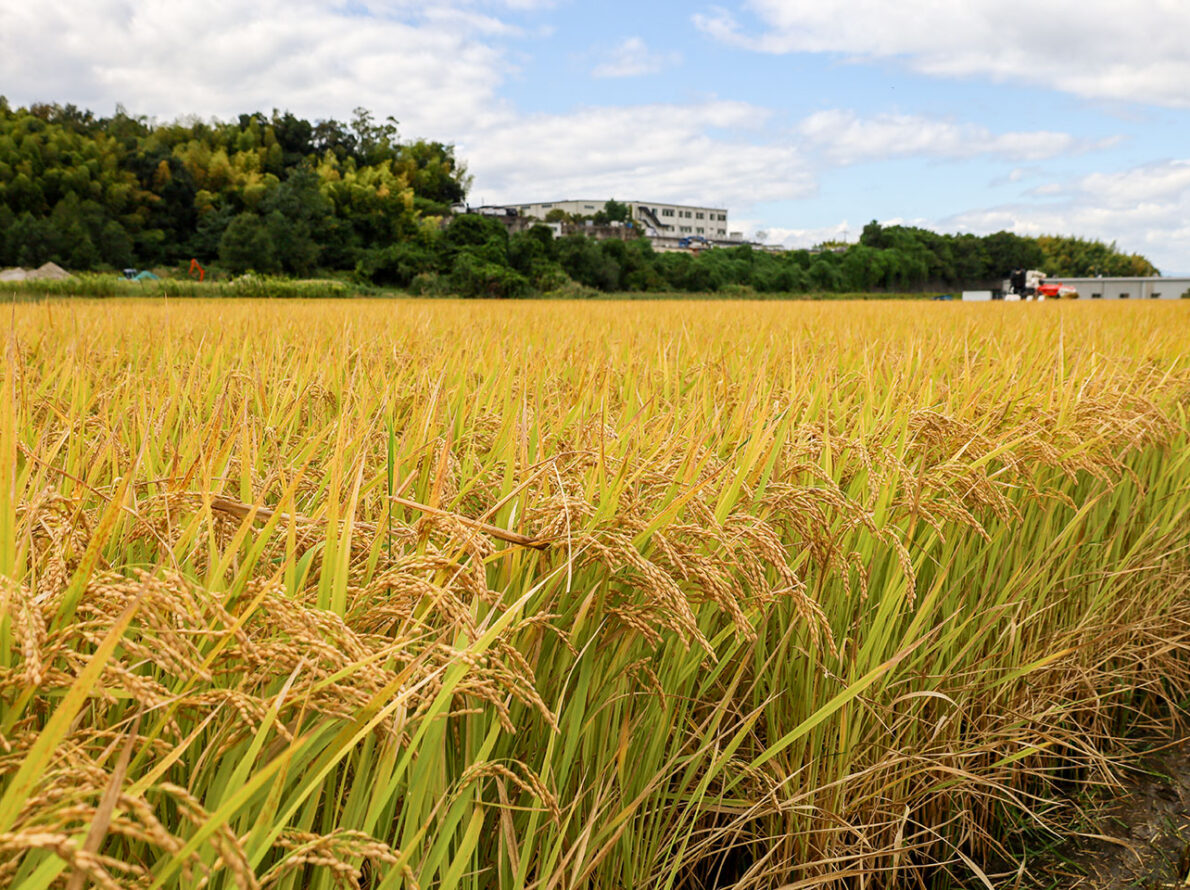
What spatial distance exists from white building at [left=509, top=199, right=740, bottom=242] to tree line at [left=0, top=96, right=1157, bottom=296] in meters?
36.9

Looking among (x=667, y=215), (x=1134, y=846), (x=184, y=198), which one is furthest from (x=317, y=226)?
(x=667, y=215)

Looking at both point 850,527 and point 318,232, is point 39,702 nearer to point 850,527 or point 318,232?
Answer: point 850,527

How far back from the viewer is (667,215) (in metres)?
106

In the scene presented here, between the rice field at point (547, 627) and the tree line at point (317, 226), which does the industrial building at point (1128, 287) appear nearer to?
the tree line at point (317, 226)

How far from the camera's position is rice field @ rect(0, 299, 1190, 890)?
2.26 feet

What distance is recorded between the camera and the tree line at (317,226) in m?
39.4

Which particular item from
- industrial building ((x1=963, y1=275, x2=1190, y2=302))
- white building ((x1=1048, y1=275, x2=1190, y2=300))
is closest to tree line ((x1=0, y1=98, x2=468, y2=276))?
industrial building ((x1=963, y1=275, x2=1190, y2=302))

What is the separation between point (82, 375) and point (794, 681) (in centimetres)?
192

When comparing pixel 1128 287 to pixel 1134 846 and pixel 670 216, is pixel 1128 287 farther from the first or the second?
pixel 670 216

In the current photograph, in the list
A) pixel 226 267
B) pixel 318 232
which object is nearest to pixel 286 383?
pixel 226 267

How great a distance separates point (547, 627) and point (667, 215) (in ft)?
363

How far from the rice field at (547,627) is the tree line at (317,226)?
3056cm

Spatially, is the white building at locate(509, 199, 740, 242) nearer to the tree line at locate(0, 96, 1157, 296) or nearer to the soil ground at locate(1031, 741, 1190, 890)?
the tree line at locate(0, 96, 1157, 296)

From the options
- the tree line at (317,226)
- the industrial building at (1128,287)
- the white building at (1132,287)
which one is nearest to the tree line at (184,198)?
the tree line at (317,226)
